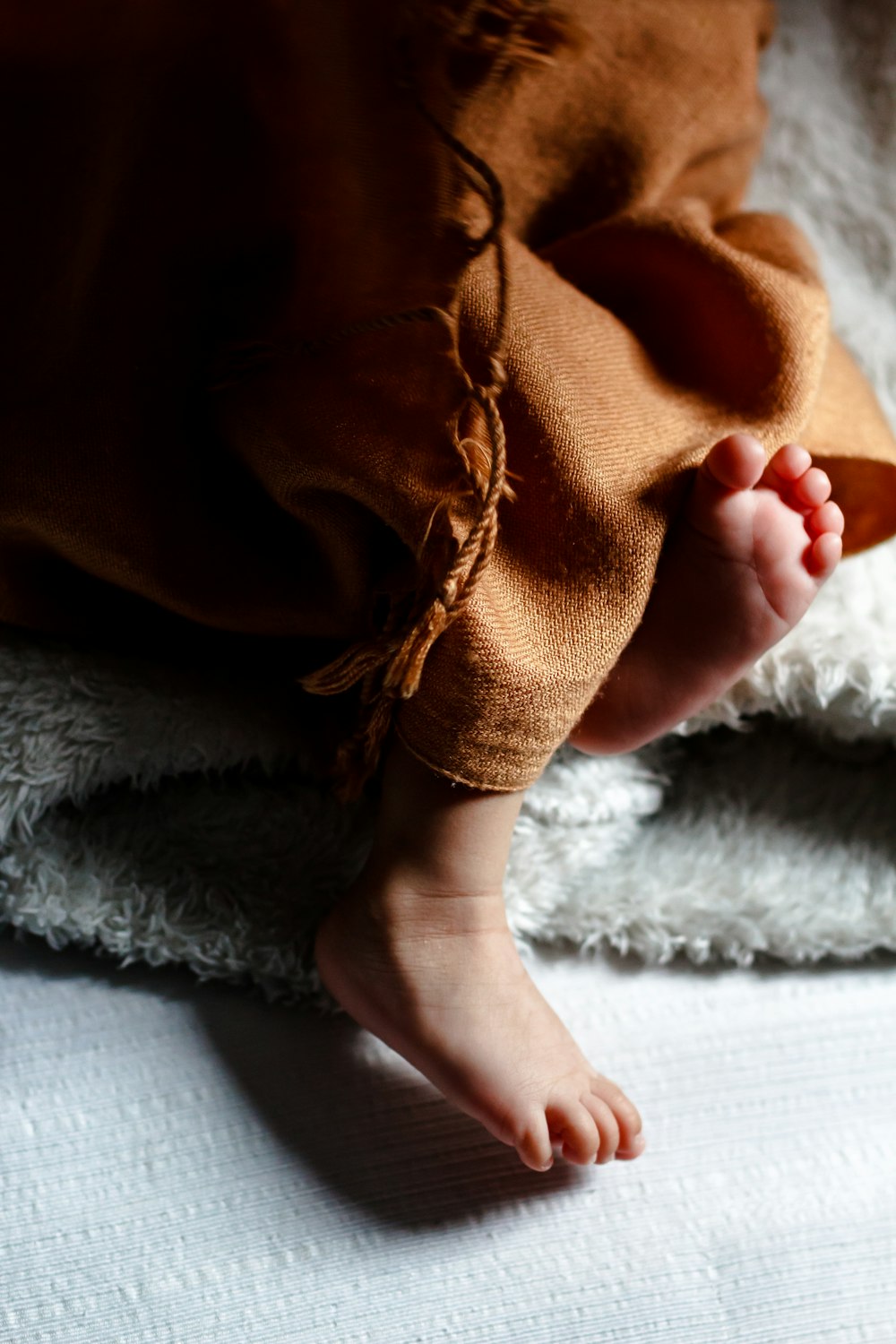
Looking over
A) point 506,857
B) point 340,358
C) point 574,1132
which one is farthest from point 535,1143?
point 340,358

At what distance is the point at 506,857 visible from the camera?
2.15 ft

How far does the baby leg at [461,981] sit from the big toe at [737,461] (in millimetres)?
200

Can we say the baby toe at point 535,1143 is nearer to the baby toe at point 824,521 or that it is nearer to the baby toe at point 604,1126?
the baby toe at point 604,1126

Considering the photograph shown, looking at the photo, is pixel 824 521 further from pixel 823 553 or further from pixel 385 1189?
pixel 385 1189

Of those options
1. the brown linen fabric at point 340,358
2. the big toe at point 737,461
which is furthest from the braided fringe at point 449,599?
the big toe at point 737,461

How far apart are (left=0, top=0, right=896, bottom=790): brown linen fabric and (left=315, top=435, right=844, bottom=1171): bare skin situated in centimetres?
3

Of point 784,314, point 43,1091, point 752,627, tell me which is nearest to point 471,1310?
point 43,1091

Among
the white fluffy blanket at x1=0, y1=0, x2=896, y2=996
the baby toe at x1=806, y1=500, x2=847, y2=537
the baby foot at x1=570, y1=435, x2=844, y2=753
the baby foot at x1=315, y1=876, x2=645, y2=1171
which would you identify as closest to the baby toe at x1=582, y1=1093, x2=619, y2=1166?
the baby foot at x1=315, y1=876, x2=645, y2=1171

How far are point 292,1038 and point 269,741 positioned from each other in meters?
0.18

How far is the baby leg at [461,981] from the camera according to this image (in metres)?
0.62

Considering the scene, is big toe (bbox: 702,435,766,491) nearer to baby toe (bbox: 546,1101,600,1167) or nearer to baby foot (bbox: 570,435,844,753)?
baby foot (bbox: 570,435,844,753)

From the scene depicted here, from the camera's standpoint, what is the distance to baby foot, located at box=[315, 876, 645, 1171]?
2.02 feet

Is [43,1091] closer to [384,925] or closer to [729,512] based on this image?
[384,925]

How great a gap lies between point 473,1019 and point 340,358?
0.36 meters
